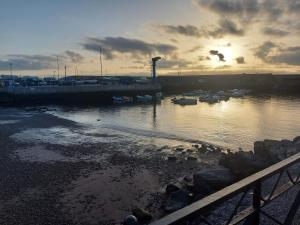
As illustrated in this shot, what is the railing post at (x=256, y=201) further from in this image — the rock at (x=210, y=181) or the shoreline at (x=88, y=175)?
the rock at (x=210, y=181)

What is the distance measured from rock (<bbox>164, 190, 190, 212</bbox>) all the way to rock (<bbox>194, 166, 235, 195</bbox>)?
958 millimetres

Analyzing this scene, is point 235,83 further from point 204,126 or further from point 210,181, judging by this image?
point 210,181

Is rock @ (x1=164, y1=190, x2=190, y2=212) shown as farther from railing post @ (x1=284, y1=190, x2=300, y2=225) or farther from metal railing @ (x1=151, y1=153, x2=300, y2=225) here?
metal railing @ (x1=151, y1=153, x2=300, y2=225)

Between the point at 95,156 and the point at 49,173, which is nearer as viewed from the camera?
the point at 49,173

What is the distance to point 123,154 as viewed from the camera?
102 ft

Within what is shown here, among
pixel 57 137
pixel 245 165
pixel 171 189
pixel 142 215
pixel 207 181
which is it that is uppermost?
pixel 245 165

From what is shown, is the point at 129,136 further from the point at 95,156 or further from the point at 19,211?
the point at 19,211

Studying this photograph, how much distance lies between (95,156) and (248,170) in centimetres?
1533

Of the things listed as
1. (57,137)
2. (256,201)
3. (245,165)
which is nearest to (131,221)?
(245,165)

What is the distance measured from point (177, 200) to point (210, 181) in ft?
7.15

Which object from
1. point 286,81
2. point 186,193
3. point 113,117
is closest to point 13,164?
point 186,193

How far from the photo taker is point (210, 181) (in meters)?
17.9

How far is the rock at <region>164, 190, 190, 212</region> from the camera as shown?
16688 mm

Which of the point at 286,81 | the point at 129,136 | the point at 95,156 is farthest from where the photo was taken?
the point at 286,81
